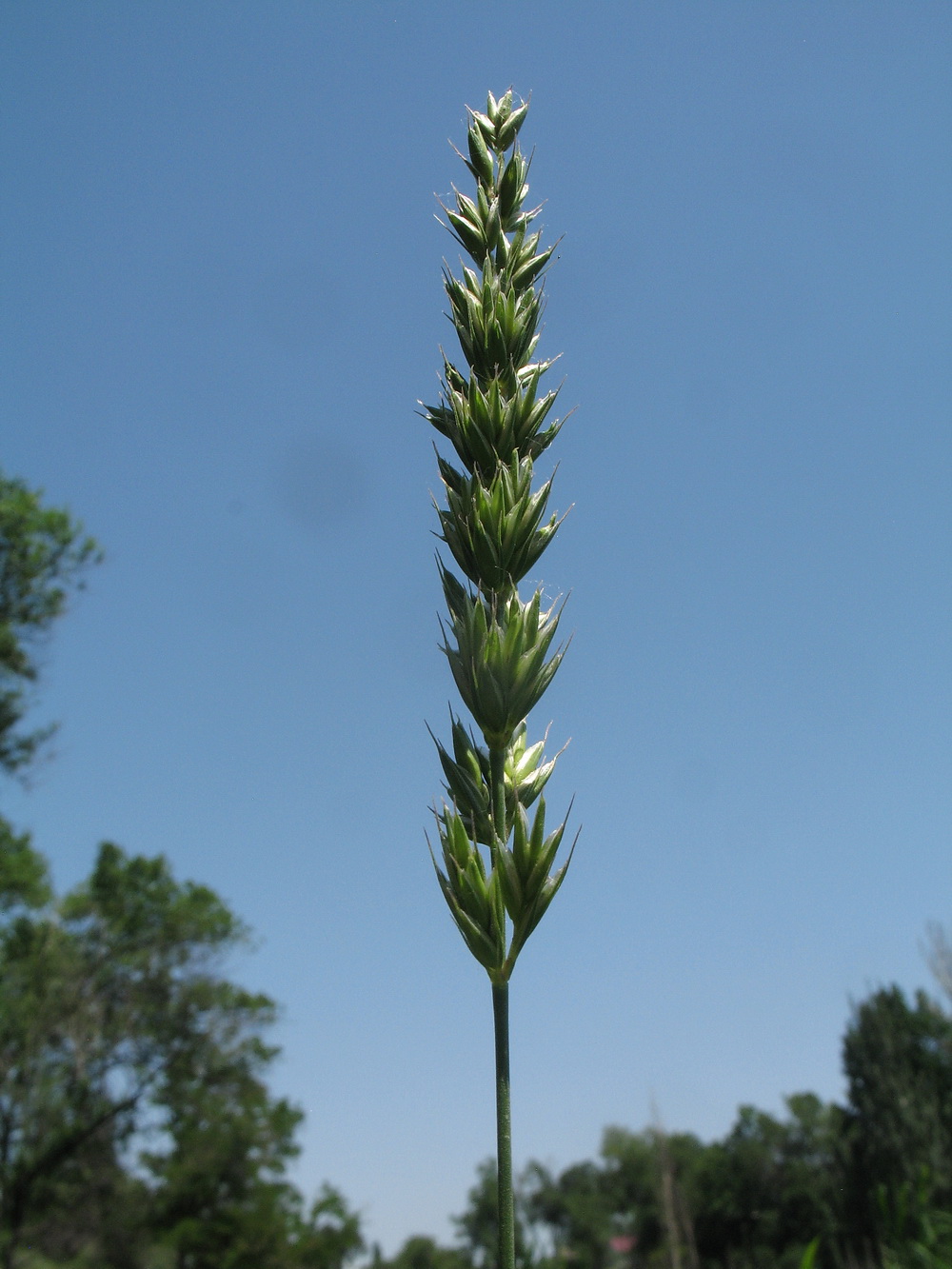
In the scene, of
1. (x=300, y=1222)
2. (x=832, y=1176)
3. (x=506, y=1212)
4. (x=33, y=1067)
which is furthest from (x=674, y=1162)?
(x=506, y=1212)

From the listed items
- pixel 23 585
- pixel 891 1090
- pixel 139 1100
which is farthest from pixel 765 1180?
pixel 23 585

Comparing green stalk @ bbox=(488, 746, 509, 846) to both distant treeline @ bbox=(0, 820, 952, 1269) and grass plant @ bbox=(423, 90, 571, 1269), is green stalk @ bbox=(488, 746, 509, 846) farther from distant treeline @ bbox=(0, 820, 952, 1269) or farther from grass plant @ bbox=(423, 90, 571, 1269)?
distant treeline @ bbox=(0, 820, 952, 1269)

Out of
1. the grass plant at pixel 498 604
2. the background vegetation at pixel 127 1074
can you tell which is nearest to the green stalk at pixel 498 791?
the grass plant at pixel 498 604

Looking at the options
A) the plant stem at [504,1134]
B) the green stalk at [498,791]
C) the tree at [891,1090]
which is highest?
the tree at [891,1090]

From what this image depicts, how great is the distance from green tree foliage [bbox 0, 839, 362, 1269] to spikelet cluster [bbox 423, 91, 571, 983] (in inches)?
966

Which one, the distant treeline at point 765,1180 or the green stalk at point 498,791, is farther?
the distant treeline at point 765,1180

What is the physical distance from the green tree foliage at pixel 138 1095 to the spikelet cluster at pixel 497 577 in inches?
966

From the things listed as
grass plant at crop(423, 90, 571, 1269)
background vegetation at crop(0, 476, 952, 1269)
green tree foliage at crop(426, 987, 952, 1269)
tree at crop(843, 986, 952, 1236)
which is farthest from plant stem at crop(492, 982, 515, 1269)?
tree at crop(843, 986, 952, 1236)

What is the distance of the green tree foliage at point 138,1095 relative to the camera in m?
23.7

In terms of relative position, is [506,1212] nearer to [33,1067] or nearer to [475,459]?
[475,459]

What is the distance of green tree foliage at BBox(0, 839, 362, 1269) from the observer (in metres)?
23.7

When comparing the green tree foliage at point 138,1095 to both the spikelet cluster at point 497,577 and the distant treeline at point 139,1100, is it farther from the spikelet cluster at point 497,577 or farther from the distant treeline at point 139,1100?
the spikelet cluster at point 497,577

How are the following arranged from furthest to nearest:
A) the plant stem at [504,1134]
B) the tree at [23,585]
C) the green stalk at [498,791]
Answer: the tree at [23,585] → the green stalk at [498,791] → the plant stem at [504,1134]

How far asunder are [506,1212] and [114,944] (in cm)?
2851
